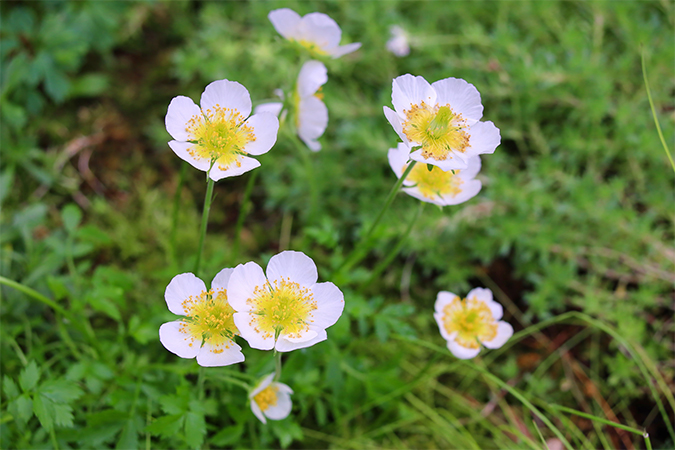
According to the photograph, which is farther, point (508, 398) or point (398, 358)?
point (508, 398)

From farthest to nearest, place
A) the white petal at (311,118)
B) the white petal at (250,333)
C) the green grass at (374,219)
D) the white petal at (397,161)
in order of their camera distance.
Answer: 1. the green grass at (374,219)
2. the white petal at (311,118)
3. the white petal at (397,161)
4. the white petal at (250,333)

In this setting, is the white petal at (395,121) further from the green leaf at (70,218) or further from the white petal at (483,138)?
the green leaf at (70,218)

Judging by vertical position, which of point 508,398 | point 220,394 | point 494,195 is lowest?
point 508,398

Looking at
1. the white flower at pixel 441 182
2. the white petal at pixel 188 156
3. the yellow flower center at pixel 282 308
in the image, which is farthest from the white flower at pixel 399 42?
the yellow flower center at pixel 282 308

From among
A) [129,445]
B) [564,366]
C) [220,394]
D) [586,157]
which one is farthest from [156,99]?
[564,366]

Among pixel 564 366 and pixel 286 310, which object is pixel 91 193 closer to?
pixel 286 310

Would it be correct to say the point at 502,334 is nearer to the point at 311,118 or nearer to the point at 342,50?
the point at 311,118
